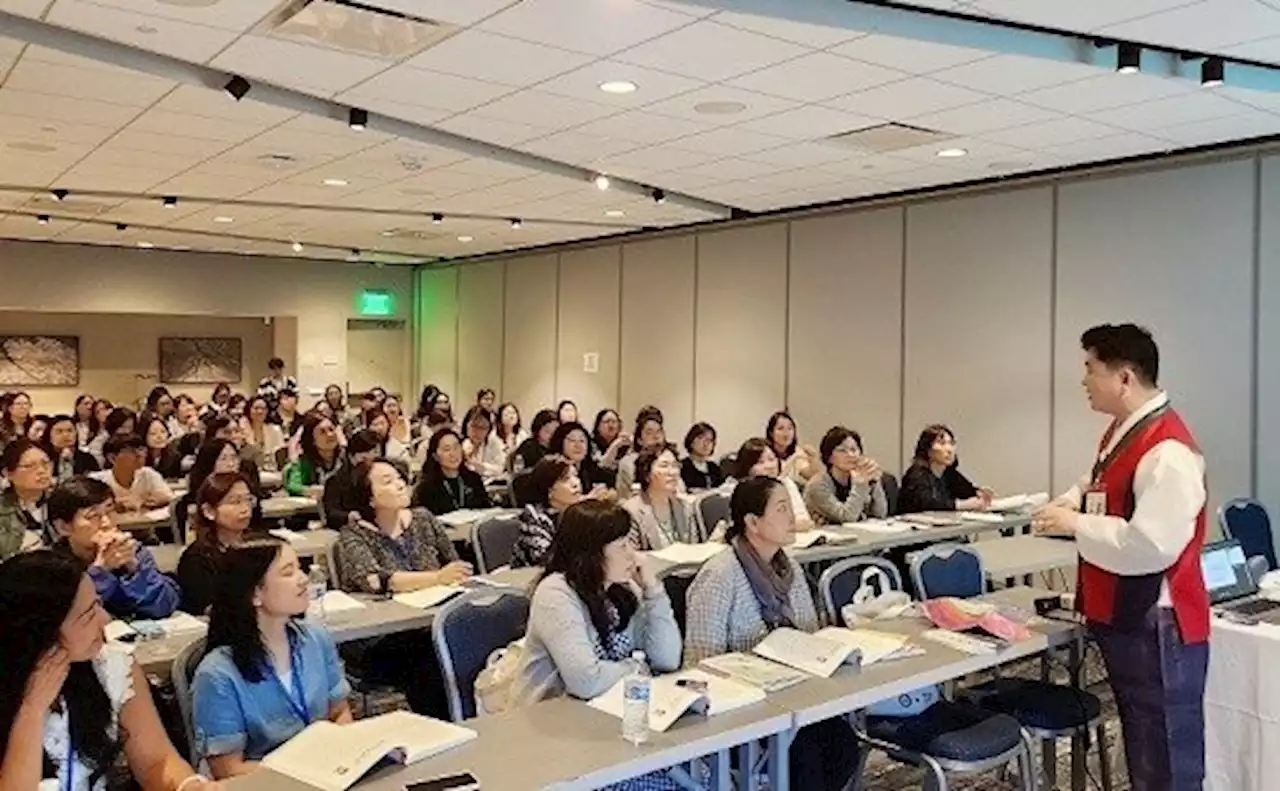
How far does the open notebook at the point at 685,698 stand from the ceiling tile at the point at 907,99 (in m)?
3.42

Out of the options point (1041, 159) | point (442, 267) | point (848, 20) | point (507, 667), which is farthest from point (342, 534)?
point (442, 267)

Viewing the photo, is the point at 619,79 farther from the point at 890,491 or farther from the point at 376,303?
the point at 376,303

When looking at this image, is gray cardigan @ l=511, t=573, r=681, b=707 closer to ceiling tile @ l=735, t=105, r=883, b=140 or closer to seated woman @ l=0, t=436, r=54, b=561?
seated woman @ l=0, t=436, r=54, b=561

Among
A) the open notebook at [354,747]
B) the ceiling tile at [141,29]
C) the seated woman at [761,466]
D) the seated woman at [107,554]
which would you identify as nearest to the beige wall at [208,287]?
the ceiling tile at [141,29]

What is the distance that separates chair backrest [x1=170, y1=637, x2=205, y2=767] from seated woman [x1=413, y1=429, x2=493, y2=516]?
379 cm

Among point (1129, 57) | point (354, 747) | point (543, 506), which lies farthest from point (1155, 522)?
point (543, 506)

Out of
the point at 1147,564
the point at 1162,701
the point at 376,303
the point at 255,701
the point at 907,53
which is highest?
the point at 907,53

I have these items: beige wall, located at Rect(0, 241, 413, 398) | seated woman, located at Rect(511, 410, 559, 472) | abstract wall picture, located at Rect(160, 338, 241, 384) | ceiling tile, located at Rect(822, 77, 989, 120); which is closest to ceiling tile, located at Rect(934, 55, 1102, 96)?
ceiling tile, located at Rect(822, 77, 989, 120)

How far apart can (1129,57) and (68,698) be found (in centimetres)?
489

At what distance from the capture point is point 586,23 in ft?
14.8

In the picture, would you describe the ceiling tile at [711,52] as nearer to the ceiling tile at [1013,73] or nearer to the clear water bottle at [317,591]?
the ceiling tile at [1013,73]

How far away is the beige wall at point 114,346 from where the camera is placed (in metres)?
13.9

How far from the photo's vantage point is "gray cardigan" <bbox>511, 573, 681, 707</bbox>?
304cm

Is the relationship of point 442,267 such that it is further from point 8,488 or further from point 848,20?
point 848,20
